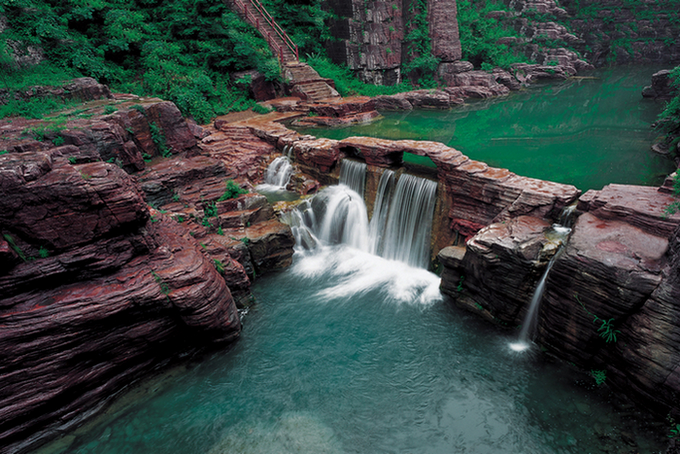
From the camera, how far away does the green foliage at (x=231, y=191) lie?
33.6 feet

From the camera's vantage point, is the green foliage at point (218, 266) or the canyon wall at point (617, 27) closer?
the green foliage at point (218, 266)

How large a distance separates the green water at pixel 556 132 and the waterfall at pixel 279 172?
3.52 meters

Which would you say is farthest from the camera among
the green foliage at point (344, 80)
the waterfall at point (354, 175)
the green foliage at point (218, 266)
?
the green foliage at point (344, 80)

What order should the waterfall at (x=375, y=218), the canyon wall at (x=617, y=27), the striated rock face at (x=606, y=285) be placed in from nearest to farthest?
the striated rock face at (x=606, y=285), the waterfall at (x=375, y=218), the canyon wall at (x=617, y=27)

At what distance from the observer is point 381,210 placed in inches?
422

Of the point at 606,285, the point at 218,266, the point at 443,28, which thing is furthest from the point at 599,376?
the point at 443,28

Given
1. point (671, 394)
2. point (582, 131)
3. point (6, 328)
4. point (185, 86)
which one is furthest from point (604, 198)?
point (185, 86)

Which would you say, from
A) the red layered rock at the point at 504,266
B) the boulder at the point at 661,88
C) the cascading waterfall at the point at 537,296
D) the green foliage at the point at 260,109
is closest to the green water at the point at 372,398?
the cascading waterfall at the point at 537,296

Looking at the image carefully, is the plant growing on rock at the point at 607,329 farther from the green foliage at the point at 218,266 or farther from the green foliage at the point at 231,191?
the green foliage at the point at 231,191

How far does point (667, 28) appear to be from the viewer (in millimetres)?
31781

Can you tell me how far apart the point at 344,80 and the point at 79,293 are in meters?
21.1

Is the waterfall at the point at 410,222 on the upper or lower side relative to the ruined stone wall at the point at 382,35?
lower

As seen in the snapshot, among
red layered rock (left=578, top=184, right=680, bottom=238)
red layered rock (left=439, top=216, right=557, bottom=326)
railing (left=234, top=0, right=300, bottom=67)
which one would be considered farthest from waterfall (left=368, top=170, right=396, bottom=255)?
railing (left=234, top=0, right=300, bottom=67)

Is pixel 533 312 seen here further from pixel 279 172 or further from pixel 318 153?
pixel 279 172
